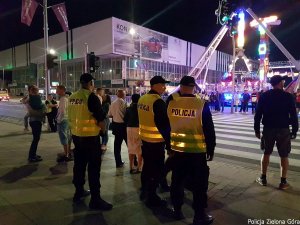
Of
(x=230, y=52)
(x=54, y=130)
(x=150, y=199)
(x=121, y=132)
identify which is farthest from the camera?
(x=230, y=52)

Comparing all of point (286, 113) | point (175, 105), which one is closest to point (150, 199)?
point (175, 105)

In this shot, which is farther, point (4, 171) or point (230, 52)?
point (230, 52)

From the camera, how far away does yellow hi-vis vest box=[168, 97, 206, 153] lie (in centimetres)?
364

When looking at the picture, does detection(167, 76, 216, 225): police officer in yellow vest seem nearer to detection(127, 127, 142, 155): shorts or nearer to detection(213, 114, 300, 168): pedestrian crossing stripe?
detection(127, 127, 142, 155): shorts

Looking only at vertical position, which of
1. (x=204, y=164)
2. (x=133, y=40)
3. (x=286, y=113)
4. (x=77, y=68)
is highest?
(x=133, y=40)

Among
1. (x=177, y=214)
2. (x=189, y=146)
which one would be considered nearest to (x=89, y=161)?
(x=177, y=214)

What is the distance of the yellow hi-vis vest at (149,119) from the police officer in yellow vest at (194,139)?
1.92ft

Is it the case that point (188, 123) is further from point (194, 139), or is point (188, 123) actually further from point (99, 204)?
point (99, 204)

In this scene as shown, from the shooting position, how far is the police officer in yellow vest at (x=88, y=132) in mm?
4383

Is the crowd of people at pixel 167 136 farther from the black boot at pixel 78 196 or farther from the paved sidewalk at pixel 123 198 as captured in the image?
the paved sidewalk at pixel 123 198

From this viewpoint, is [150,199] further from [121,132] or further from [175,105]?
[121,132]

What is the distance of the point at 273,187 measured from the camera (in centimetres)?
515

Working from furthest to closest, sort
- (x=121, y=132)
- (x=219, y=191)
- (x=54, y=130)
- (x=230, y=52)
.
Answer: (x=230, y=52), (x=54, y=130), (x=121, y=132), (x=219, y=191)

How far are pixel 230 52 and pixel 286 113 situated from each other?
274 ft
